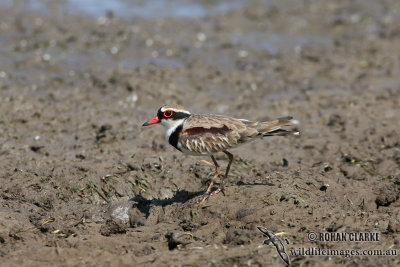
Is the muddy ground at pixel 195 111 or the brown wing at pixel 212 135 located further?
the brown wing at pixel 212 135

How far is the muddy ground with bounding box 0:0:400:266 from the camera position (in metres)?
6.56

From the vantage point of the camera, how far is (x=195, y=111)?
11.2 metres

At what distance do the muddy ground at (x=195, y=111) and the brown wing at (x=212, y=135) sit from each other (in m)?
0.64

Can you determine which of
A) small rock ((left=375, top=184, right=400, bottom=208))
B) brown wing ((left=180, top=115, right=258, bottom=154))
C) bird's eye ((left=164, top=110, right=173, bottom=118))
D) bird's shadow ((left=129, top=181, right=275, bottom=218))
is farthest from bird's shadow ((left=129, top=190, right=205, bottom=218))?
small rock ((left=375, top=184, right=400, bottom=208))

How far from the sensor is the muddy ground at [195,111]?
21.5 ft

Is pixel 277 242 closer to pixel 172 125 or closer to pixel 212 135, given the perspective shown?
pixel 212 135

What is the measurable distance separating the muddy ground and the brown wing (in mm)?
641

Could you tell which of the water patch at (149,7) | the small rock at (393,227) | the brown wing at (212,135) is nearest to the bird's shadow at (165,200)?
the brown wing at (212,135)

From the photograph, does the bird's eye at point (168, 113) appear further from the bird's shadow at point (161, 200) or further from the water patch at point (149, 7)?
the water patch at point (149, 7)

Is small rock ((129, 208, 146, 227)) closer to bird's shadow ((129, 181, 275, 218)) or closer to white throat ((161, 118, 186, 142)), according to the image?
bird's shadow ((129, 181, 275, 218))

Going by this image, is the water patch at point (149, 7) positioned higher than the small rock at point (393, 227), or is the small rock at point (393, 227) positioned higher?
the water patch at point (149, 7)

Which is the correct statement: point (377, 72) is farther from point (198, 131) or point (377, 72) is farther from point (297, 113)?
point (198, 131)

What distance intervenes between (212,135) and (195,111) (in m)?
3.64

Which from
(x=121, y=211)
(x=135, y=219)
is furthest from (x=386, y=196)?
(x=121, y=211)
